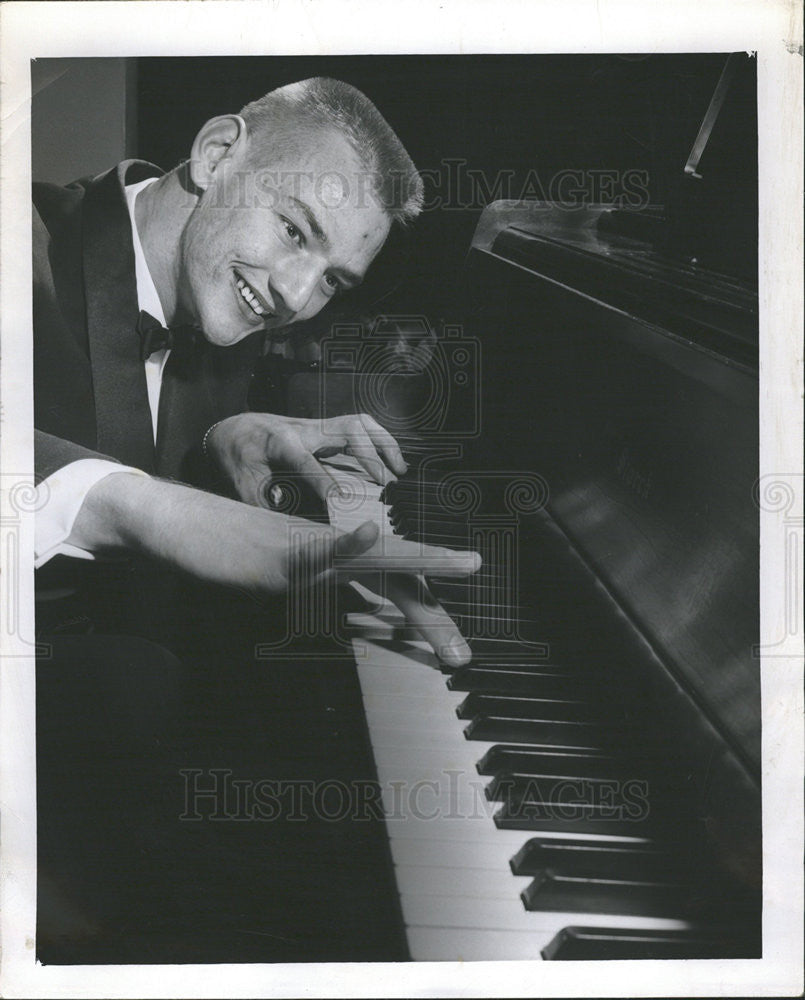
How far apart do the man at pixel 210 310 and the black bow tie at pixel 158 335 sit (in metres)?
0.01

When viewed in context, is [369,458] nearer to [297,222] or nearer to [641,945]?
[297,222]

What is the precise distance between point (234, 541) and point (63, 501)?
0.25 meters

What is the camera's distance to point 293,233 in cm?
135

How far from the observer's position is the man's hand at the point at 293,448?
133 cm

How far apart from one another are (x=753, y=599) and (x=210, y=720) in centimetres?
76

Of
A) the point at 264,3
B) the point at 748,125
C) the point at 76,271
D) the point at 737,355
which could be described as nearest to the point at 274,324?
the point at 76,271

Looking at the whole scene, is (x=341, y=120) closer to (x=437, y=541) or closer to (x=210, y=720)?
(x=437, y=541)

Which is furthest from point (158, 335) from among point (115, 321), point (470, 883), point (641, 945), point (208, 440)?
point (641, 945)

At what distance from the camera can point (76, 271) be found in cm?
138

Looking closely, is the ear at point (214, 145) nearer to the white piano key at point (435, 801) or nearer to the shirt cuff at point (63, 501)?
the shirt cuff at point (63, 501)

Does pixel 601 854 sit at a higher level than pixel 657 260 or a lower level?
lower

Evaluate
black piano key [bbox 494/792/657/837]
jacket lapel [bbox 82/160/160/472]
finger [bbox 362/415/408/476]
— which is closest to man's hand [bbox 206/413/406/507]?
finger [bbox 362/415/408/476]

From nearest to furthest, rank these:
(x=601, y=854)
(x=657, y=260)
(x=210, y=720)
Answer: (x=601, y=854) < (x=657, y=260) < (x=210, y=720)

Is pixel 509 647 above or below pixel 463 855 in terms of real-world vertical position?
above
